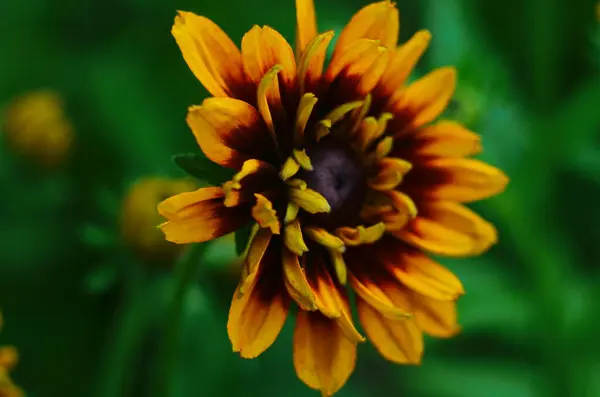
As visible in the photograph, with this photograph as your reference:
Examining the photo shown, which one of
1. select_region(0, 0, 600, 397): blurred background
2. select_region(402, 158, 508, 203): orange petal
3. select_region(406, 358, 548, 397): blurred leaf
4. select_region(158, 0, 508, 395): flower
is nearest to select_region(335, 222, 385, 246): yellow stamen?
select_region(158, 0, 508, 395): flower

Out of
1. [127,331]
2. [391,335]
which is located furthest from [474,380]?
[391,335]

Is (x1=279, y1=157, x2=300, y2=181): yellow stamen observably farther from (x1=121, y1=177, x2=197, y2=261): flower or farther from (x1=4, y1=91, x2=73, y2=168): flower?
(x1=4, y1=91, x2=73, y2=168): flower

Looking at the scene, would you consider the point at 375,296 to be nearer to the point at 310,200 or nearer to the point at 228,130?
the point at 310,200

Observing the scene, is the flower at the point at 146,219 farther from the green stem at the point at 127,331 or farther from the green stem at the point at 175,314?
the green stem at the point at 175,314

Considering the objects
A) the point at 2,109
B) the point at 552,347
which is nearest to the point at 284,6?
the point at 2,109

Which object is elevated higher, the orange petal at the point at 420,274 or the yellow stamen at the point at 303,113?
the yellow stamen at the point at 303,113

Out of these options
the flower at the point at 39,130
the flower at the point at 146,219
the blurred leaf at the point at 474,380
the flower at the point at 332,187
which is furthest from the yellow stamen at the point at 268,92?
the blurred leaf at the point at 474,380
